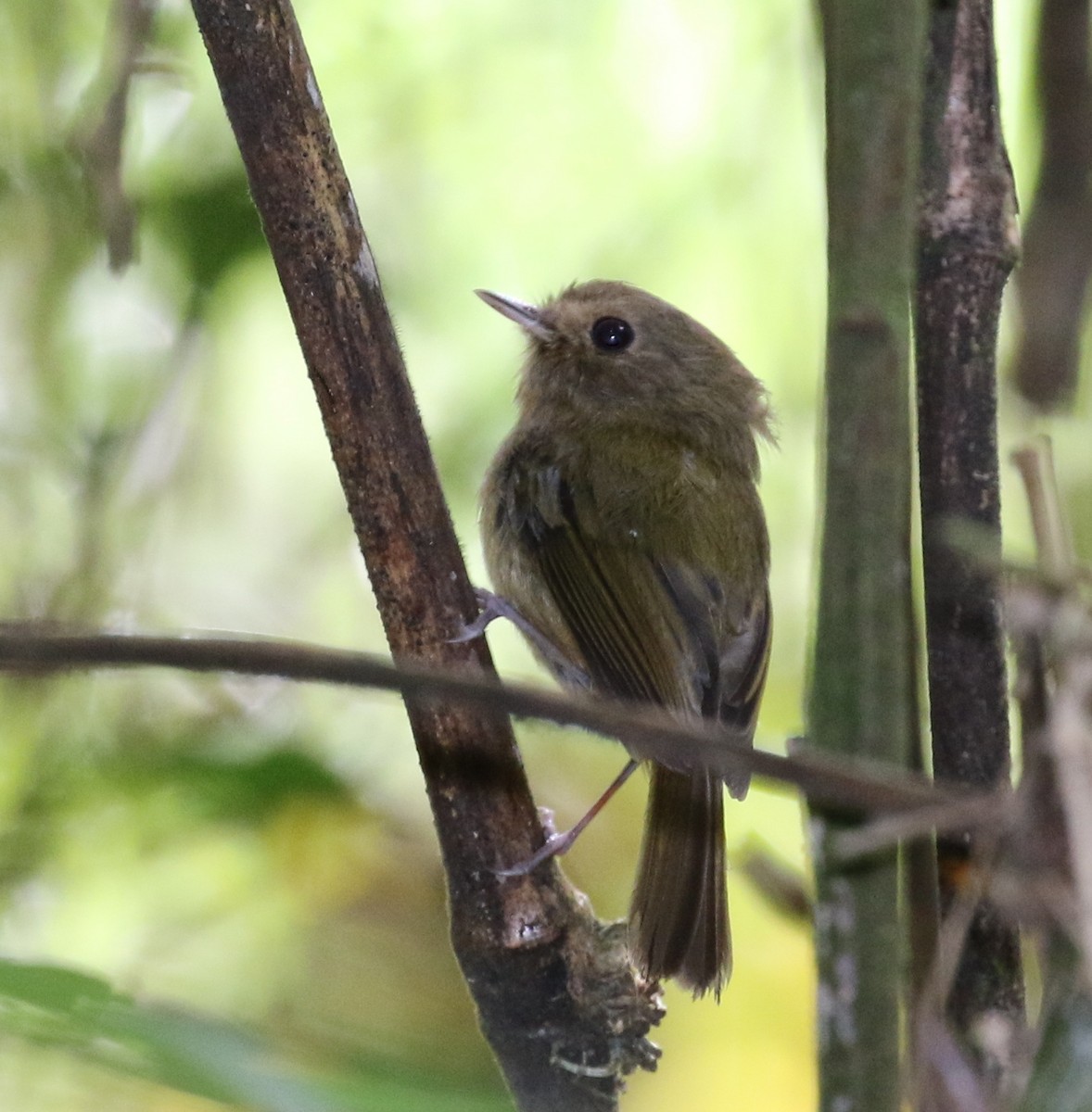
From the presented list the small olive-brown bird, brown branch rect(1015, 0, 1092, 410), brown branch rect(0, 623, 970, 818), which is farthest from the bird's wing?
brown branch rect(0, 623, 970, 818)

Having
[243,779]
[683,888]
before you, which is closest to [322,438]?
[683,888]

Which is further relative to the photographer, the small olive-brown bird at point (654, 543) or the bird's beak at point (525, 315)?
the bird's beak at point (525, 315)

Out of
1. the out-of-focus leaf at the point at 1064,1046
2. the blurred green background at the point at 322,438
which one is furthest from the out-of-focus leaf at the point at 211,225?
the out-of-focus leaf at the point at 1064,1046

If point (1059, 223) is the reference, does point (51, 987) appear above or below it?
below

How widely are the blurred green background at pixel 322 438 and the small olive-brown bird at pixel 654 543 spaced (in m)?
0.25

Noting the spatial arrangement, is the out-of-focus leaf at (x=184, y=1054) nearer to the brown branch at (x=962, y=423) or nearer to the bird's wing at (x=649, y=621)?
the brown branch at (x=962, y=423)

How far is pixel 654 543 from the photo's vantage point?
2.76m

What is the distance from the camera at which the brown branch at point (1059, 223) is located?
2086mm

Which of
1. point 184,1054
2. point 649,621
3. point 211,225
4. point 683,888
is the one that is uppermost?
point 211,225

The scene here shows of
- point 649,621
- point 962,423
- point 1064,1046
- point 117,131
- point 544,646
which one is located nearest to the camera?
point 1064,1046

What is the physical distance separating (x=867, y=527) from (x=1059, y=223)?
4.00 feet

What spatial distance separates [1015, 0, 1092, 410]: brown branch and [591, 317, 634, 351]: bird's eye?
122 cm

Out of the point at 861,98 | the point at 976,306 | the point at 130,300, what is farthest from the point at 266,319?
the point at 861,98

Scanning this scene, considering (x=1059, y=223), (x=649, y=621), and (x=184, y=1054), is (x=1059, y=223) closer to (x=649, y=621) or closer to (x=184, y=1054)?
(x=649, y=621)
